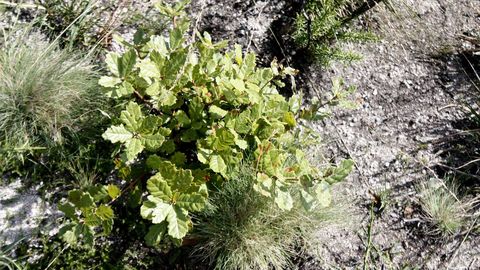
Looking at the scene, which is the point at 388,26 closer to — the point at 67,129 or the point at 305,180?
the point at 305,180

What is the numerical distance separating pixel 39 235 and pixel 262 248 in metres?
0.91

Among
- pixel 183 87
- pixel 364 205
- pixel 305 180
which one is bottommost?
pixel 364 205

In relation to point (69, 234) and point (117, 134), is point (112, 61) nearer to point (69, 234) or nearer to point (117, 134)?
point (117, 134)

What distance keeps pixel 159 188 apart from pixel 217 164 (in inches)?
9.3

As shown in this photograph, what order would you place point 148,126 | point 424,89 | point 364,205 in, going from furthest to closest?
point 424,89 < point 364,205 < point 148,126

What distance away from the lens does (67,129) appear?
2.23m

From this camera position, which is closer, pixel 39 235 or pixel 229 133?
pixel 229 133

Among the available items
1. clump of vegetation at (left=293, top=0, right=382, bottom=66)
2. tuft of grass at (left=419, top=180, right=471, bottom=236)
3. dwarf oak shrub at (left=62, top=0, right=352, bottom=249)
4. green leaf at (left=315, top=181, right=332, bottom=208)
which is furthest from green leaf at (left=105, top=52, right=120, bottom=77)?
tuft of grass at (left=419, top=180, right=471, bottom=236)

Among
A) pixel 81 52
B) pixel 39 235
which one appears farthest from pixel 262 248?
pixel 81 52

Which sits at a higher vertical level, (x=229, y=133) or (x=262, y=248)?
(x=229, y=133)

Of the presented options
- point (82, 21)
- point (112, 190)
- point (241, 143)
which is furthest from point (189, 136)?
point (82, 21)

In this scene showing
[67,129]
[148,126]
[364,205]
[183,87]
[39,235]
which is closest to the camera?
[148,126]

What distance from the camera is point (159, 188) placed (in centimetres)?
168

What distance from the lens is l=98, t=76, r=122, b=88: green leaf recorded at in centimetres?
178
